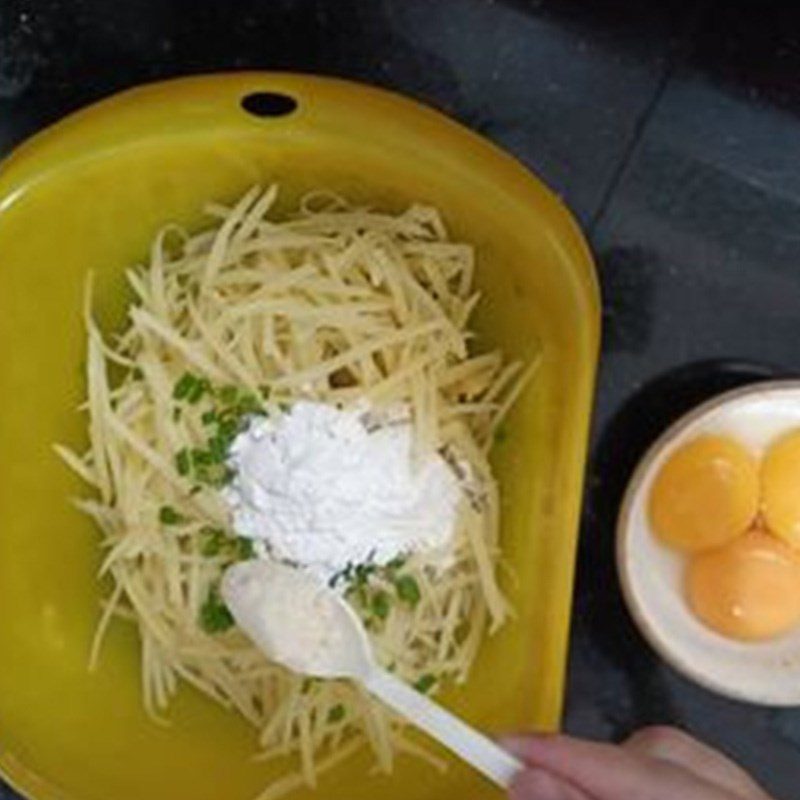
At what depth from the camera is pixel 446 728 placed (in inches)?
Answer: 38.0

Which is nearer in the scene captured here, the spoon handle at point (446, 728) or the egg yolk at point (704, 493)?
the spoon handle at point (446, 728)

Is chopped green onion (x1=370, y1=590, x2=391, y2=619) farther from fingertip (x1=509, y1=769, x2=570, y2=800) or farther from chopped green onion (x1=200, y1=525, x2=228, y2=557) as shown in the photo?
fingertip (x1=509, y1=769, x2=570, y2=800)

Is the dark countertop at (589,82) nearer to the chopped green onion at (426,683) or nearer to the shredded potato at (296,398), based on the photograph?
the shredded potato at (296,398)

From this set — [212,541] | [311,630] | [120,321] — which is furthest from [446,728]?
[120,321]

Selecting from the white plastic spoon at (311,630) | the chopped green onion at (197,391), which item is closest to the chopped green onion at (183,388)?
the chopped green onion at (197,391)

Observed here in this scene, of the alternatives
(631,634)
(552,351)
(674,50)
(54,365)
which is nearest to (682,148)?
(674,50)

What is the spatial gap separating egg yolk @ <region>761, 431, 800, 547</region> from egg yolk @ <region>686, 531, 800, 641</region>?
0.04ft

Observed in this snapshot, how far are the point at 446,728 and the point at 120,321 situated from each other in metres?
0.35

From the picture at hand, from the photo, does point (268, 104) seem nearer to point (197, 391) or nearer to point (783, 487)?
point (197, 391)

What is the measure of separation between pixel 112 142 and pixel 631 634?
1.50 ft

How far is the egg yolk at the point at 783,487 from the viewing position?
1.12m

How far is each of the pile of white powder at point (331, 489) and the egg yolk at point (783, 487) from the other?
21 cm

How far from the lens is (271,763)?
1130 millimetres

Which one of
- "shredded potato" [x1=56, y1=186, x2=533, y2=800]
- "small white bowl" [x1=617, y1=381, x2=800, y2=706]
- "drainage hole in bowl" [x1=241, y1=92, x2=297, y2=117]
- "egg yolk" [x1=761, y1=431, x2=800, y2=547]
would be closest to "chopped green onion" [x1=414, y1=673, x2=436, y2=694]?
"shredded potato" [x1=56, y1=186, x2=533, y2=800]
